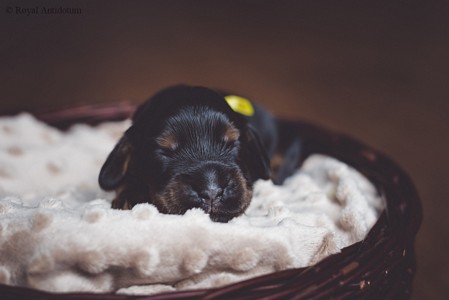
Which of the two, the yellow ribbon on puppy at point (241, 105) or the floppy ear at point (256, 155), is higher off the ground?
the yellow ribbon on puppy at point (241, 105)

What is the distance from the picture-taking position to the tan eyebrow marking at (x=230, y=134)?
5.17ft

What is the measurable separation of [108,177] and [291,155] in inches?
35.8

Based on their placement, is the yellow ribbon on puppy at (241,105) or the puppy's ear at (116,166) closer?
the puppy's ear at (116,166)

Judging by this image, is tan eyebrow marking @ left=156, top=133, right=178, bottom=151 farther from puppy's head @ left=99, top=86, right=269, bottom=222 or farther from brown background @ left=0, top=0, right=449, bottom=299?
brown background @ left=0, top=0, right=449, bottom=299

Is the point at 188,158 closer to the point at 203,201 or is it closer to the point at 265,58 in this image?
the point at 203,201

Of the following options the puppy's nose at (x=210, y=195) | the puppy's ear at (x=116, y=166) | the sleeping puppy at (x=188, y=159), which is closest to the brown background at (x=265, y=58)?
the sleeping puppy at (x=188, y=159)

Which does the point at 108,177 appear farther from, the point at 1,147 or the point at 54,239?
the point at 1,147

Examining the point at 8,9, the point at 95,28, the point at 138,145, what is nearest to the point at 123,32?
the point at 95,28

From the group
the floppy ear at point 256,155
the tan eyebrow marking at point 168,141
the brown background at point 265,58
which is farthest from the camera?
the brown background at point 265,58

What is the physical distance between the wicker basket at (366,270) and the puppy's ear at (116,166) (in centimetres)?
57

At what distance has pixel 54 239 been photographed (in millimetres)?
1186

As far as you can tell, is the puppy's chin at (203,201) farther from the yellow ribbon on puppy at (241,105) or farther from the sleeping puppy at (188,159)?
the yellow ribbon on puppy at (241,105)

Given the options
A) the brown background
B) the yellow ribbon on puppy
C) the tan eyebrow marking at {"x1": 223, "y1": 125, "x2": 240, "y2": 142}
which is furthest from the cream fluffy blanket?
the brown background

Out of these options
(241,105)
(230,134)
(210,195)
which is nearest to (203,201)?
(210,195)
